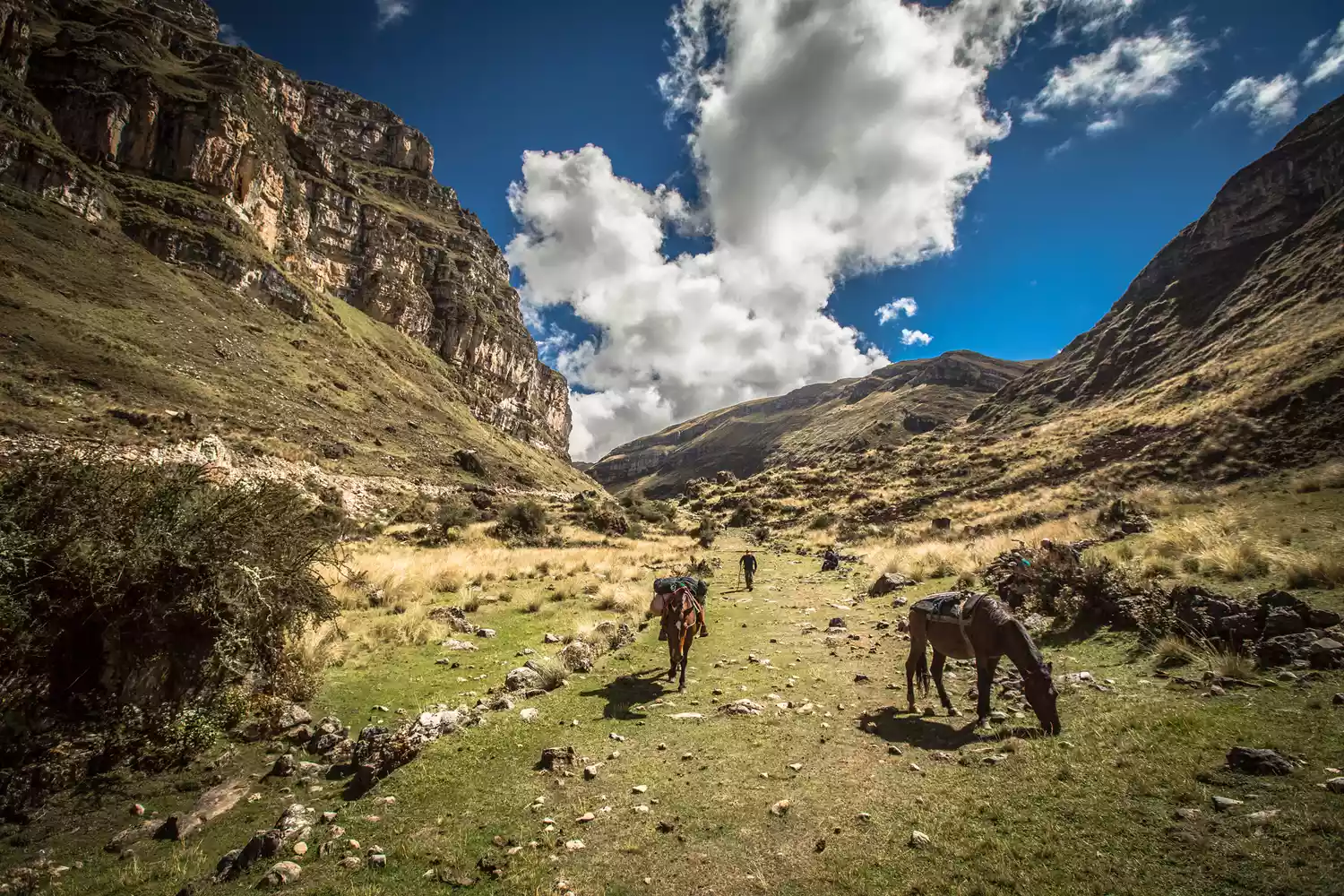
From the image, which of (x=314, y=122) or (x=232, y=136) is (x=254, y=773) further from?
(x=314, y=122)

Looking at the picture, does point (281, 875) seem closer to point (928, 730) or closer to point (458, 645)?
point (458, 645)

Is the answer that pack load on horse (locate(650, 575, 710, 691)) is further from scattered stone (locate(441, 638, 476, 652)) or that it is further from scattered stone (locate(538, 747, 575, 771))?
scattered stone (locate(441, 638, 476, 652))

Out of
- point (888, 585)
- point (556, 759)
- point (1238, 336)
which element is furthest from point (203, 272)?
point (1238, 336)

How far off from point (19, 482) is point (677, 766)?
8105 millimetres

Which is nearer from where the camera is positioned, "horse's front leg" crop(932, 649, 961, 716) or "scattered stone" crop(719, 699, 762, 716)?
"horse's front leg" crop(932, 649, 961, 716)

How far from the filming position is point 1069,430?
55938mm

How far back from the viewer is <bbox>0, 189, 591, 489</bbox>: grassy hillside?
3631cm

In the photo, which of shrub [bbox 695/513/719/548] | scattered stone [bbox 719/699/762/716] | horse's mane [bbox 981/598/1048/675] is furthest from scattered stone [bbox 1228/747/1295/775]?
shrub [bbox 695/513/719/548]

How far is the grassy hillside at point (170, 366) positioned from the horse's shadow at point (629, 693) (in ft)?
130

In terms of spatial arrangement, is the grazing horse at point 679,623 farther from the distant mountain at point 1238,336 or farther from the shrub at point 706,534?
the distant mountain at point 1238,336

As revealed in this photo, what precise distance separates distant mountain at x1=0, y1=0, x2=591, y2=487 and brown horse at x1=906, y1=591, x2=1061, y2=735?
44564 millimetres

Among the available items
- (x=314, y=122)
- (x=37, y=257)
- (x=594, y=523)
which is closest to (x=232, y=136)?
(x=37, y=257)

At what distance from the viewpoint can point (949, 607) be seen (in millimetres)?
7785

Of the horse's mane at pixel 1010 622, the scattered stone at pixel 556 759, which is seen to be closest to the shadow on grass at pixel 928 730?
the horse's mane at pixel 1010 622
